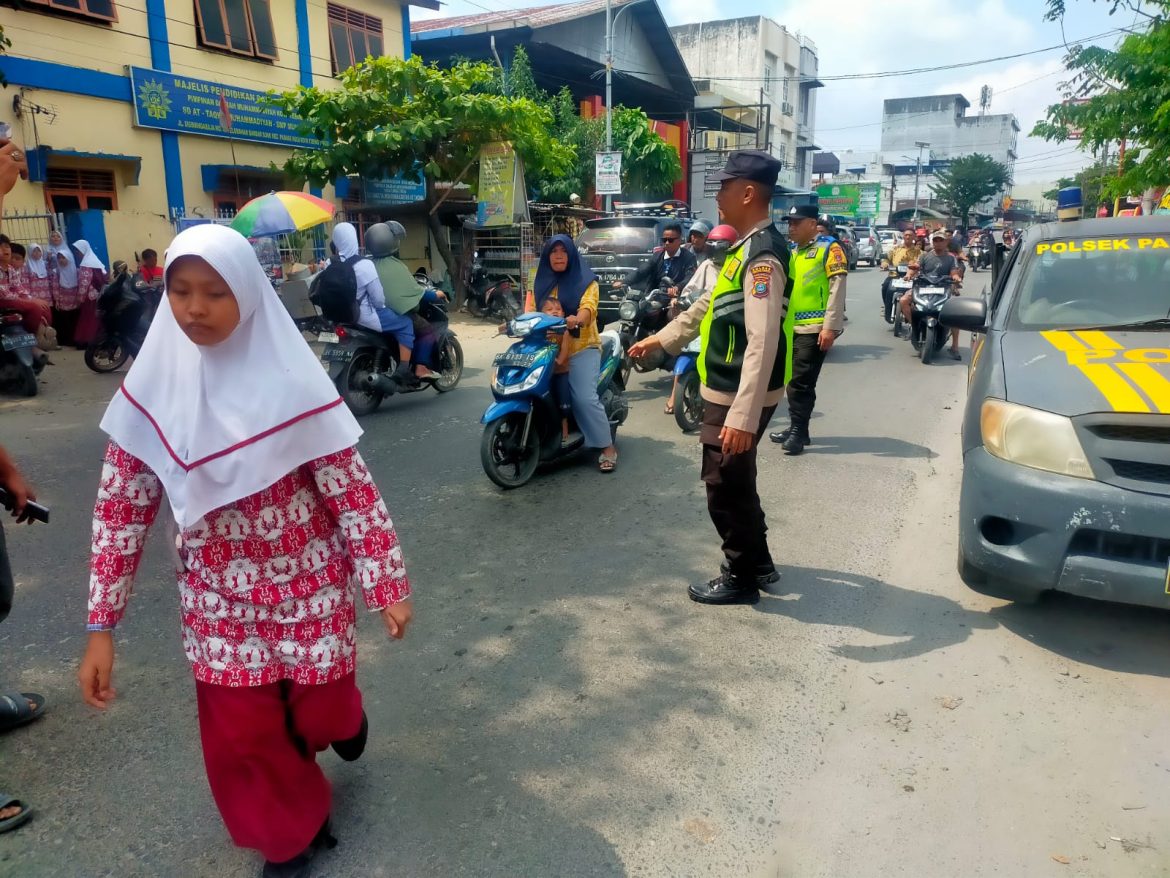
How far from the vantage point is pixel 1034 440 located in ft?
11.1

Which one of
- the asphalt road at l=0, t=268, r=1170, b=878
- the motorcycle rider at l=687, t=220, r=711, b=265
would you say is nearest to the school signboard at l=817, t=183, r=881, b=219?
the motorcycle rider at l=687, t=220, r=711, b=265

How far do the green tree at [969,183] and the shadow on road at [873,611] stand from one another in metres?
56.9

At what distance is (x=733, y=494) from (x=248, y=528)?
230 centimetres

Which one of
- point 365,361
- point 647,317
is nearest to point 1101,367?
Answer: point 647,317

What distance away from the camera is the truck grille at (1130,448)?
3139mm

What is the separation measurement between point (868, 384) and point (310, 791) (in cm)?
832

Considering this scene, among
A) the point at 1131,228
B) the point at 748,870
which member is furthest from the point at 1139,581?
the point at 1131,228

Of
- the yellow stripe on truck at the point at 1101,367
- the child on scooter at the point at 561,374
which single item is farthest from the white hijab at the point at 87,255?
the yellow stripe on truck at the point at 1101,367

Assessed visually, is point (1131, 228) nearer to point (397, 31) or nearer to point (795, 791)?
point (795, 791)

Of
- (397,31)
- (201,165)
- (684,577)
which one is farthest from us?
(397,31)

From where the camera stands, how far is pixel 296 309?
1088 centimetres

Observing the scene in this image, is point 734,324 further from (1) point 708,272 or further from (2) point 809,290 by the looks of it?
(1) point 708,272

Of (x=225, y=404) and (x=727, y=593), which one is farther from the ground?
(x=225, y=404)

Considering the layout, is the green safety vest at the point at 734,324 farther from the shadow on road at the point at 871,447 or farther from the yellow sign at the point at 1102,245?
the shadow on road at the point at 871,447
